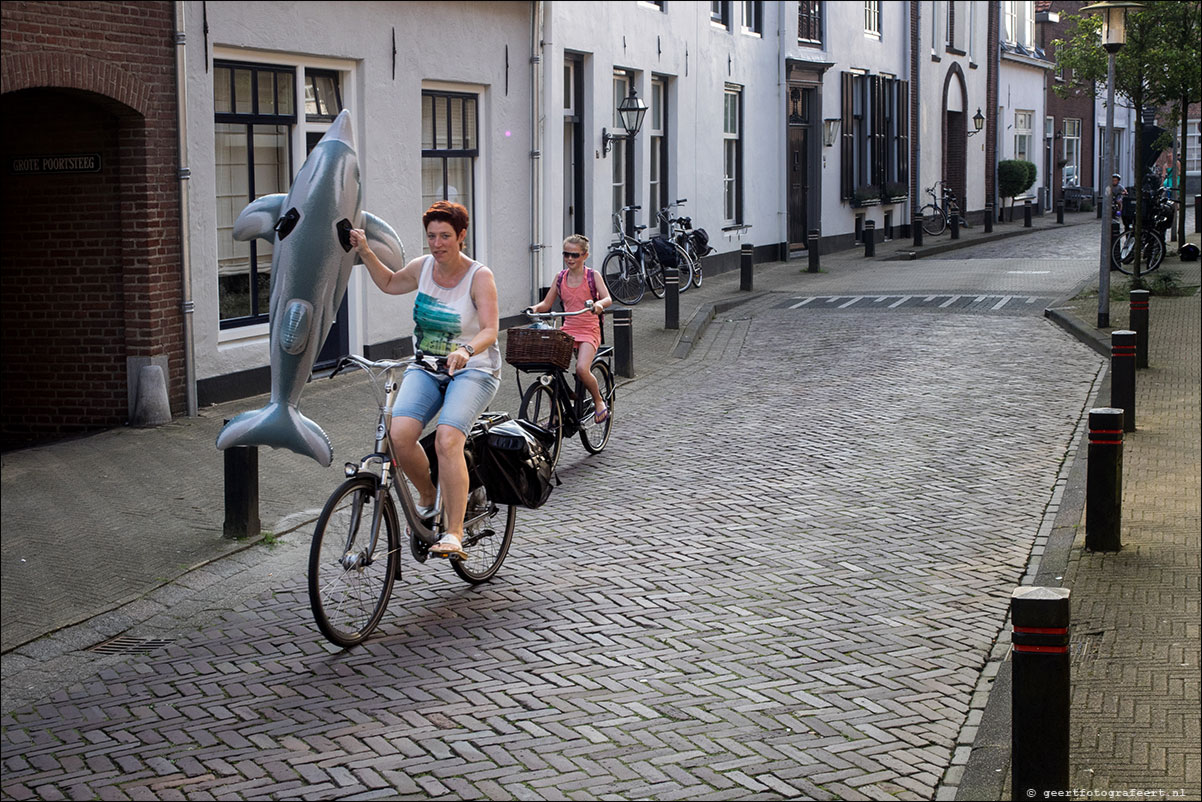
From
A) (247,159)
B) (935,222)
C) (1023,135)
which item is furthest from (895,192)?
(247,159)

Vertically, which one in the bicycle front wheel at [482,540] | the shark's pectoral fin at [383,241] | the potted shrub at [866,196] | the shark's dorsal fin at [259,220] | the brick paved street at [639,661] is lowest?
the brick paved street at [639,661]

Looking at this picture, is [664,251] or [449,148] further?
[664,251]

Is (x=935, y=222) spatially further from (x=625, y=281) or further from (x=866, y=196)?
(x=625, y=281)

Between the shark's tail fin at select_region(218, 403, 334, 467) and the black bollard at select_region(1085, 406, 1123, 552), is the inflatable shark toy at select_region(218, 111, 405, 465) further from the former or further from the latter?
the black bollard at select_region(1085, 406, 1123, 552)

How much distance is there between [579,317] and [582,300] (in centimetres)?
17

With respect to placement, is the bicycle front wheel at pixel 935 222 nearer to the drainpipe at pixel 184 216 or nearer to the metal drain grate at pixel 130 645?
the drainpipe at pixel 184 216

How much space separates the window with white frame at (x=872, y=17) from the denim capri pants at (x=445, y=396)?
1088 inches

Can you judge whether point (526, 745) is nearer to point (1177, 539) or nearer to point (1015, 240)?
point (1177, 539)

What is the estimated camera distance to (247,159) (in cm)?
1242

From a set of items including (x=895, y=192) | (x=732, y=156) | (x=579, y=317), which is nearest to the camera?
(x=579, y=317)

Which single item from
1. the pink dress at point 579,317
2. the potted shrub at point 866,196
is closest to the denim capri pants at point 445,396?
the pink dress at point 579,317

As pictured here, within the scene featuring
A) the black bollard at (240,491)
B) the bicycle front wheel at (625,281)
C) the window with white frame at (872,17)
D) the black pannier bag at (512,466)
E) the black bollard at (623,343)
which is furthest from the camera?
the window with white frame at (872,17)

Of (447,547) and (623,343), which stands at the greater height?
(623,343)

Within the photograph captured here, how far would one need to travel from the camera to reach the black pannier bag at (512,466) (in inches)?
264
